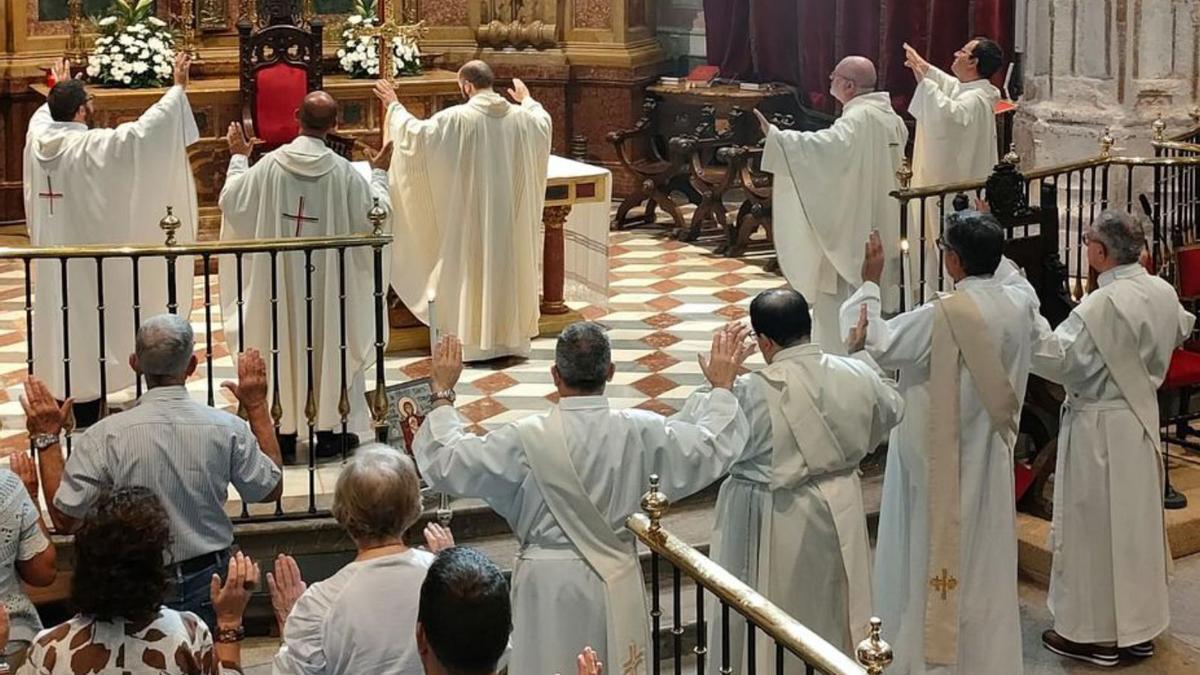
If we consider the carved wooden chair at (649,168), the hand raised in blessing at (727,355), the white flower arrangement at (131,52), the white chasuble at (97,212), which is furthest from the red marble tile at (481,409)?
the carved wooden chair at (649,168)

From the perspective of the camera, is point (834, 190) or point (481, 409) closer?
point (481, 409)

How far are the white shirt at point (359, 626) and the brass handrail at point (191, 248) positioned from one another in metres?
2.73

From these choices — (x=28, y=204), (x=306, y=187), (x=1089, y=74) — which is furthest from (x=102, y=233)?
(x=1089, y=74)

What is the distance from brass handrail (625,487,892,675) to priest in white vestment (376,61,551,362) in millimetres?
4812

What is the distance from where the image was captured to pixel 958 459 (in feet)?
21.8

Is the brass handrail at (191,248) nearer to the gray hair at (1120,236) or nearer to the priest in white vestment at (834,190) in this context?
the gray hair at (1120,236)

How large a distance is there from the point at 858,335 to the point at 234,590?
2.58 meters

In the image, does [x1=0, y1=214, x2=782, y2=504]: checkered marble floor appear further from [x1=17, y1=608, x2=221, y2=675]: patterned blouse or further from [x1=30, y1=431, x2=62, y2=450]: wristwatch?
[x1=17, y1=608, x2=221, y2=675]: patterned blouse

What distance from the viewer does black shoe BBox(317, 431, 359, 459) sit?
7.88 m

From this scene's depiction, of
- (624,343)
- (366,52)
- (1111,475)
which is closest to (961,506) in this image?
(1111,475)

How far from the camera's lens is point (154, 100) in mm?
11820

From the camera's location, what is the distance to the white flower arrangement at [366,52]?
42.2ft

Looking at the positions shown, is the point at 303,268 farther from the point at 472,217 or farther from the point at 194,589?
the point at 194,589

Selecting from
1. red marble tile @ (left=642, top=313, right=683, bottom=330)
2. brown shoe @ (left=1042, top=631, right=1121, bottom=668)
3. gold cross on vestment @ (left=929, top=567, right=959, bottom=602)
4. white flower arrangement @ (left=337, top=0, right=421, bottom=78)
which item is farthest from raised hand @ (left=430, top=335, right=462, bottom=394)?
white flower arrangement @ (left=337, top=0, right=421, bottom=78)
